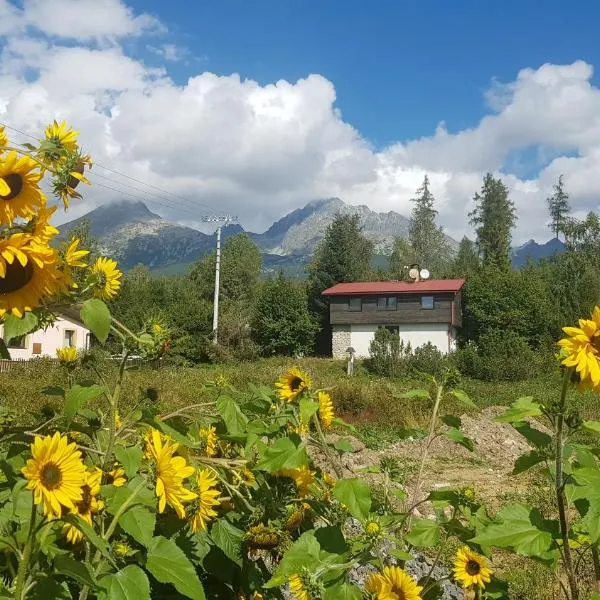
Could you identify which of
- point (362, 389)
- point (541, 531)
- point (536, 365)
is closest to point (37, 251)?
point (541, 531)

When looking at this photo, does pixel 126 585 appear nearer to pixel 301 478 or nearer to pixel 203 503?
pixel 203 503

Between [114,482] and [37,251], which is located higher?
[37,251]

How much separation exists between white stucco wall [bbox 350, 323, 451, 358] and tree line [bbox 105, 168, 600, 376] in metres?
1.16

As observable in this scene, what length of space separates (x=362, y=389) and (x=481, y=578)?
14.0 meters

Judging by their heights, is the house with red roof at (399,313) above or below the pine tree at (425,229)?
below

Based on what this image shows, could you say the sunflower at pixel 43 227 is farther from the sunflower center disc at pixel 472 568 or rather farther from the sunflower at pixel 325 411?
the sunflower center disc at pixel 472 568

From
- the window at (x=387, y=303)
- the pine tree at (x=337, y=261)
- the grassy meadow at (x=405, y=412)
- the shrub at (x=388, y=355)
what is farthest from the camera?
the pine tree at (x=337, y=261)

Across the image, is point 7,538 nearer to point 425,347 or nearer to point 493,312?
point 425,347

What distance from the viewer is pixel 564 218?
50031mm

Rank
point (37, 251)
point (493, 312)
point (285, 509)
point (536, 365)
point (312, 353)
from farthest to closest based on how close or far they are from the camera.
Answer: point (312, 353)
point (493, 312)
point (536, 365)
point (285, 509)
point (37, 251)

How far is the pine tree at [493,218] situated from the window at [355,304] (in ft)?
43.3

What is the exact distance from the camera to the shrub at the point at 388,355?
25.1m

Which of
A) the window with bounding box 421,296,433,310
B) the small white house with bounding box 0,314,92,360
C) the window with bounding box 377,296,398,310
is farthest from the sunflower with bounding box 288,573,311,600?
the window with bounding box 377,296,398,310

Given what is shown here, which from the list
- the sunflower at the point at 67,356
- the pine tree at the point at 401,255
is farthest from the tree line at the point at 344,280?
the sunflower at the point at 67,356
